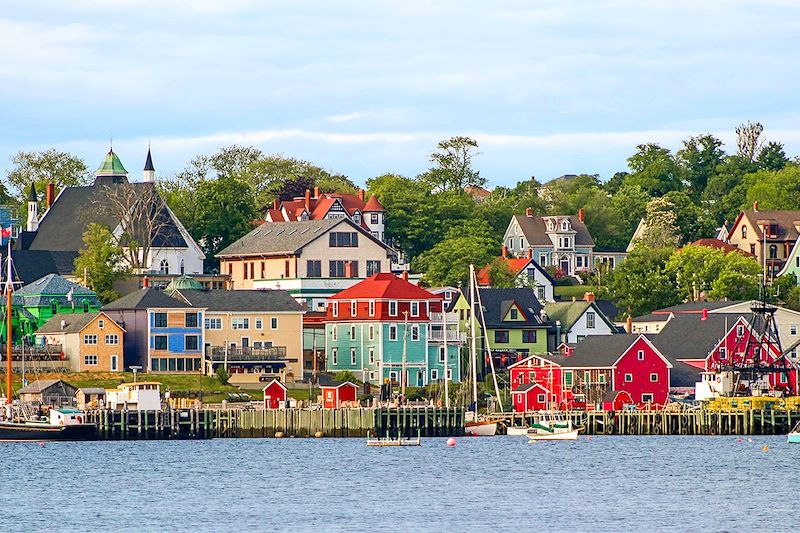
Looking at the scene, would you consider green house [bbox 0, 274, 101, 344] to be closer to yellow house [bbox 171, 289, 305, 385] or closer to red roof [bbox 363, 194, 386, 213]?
yellow house [bbox 171, 289, 305, 385]

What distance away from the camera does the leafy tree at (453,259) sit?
505 ft

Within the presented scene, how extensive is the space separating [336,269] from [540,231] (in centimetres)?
3664

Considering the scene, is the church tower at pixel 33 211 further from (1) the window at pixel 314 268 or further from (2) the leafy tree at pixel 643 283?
(2) the leafy tree at pixel 643 283

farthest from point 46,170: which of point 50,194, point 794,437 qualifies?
point 794,437

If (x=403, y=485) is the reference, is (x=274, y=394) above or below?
above

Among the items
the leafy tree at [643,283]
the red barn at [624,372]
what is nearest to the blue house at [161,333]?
the red barn at [624,372]

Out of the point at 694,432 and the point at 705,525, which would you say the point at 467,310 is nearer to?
the point at 694,432

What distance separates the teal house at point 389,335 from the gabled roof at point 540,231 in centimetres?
4376

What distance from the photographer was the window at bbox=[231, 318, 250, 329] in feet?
442

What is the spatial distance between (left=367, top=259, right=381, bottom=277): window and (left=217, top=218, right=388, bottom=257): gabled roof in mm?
1389

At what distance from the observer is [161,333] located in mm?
131000

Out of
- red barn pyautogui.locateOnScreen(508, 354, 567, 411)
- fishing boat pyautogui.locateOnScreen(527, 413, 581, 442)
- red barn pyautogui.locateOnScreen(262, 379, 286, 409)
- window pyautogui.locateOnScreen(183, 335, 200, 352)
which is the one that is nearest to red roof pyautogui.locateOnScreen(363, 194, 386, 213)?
window pyautogui.locateOnScreen(183, 335, 200, 352)

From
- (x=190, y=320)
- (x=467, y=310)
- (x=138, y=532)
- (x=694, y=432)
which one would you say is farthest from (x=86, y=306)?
(x=138, y=532)

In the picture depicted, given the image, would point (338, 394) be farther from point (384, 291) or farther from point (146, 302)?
point (146, 302)
